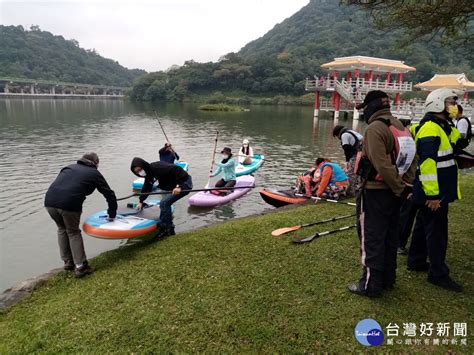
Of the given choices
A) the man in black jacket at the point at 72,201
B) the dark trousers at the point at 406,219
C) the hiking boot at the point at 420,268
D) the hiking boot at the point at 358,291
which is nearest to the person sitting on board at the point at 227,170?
the man in black jacket at the point at 72,201

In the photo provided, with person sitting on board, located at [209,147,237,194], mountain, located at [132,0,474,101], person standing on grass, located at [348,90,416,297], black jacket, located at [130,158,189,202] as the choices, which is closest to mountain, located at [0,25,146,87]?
mountain, located at [132,0,474,101]

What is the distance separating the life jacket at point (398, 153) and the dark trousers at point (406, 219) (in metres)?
1.48

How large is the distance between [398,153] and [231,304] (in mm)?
2596

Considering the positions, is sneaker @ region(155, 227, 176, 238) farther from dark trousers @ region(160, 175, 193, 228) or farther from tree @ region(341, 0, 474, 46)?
tree @ region(341, 0, 474, 46)

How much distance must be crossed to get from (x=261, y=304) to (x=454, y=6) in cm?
555

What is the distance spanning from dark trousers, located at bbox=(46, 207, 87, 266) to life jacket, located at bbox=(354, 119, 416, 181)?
4288 mm

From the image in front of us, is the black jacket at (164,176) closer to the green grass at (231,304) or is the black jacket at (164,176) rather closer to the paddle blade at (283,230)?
the green grass at (231,304)

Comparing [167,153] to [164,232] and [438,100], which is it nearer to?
[164,232]

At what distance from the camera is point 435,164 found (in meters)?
3.80

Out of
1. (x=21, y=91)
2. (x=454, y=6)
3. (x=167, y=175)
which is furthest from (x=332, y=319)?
(x=21, y=91)

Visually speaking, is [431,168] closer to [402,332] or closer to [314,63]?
[402,332]

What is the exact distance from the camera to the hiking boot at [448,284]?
4102mm

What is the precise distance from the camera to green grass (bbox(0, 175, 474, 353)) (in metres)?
3.51

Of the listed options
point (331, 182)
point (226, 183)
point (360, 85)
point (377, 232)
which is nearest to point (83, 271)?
point (377, 232)
